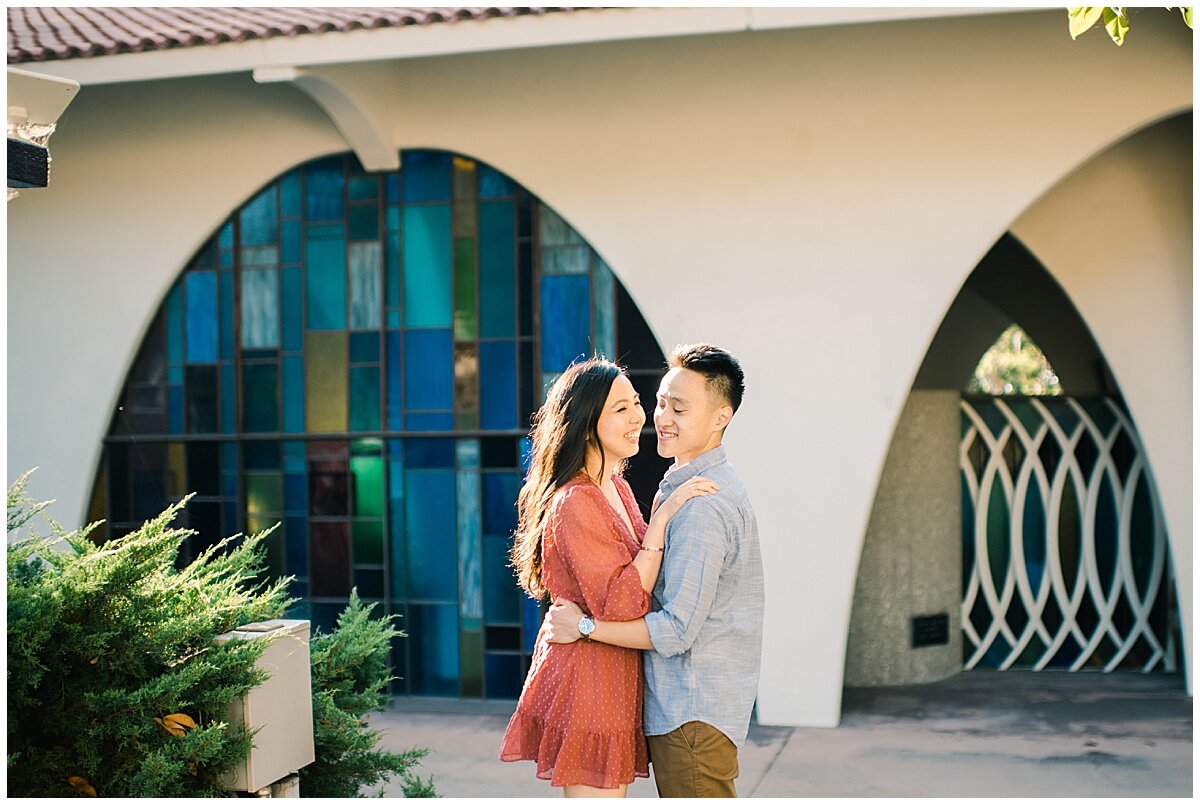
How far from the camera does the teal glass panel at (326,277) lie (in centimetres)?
897

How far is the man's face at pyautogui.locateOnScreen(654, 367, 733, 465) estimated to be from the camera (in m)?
3.49

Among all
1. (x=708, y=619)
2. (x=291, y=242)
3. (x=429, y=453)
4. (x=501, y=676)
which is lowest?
(x=501, y=676)

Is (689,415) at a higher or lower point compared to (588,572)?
higher

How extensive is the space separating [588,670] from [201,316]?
21.4 ft

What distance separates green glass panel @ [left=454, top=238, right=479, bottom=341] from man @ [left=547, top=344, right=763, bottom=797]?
537cm

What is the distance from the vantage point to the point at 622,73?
831cm

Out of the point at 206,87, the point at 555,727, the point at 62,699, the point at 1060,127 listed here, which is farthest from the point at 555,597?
the point at 206,87

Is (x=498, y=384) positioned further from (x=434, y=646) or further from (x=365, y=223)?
(x=434, y=646)

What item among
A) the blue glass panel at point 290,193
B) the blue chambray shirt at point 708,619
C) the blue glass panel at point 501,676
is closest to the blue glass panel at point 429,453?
the blue glass panel at point 501,676

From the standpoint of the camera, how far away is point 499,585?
28.8 ft

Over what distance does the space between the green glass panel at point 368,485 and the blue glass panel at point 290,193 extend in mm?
1758

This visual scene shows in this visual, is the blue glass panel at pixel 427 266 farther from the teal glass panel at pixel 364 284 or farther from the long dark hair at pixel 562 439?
the long dark hair at pixel 562 439

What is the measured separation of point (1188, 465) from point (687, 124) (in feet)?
13.3

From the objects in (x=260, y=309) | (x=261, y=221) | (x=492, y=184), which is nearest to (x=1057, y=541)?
(x=492, y=184)
